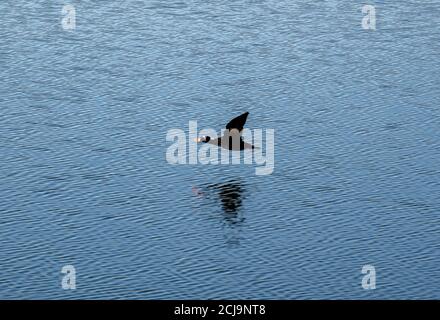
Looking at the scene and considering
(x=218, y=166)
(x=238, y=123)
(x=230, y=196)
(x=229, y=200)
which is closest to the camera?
(x=238, y=123)

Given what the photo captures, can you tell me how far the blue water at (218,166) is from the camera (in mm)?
95750

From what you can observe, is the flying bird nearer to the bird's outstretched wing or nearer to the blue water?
the bird's outstretched wing

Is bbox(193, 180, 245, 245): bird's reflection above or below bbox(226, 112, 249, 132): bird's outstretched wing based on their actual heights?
below

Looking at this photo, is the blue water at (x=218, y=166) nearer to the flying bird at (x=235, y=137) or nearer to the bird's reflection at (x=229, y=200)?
the bird's reflection at (x=229, y=200)

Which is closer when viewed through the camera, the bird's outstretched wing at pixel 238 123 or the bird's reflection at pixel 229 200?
the bird's reflection at pixel 229 200

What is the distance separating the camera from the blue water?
→ 95750mm

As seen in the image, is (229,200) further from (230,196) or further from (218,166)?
(218,166)

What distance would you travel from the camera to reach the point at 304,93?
12850 cm

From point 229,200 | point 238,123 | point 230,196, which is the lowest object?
point 229,200

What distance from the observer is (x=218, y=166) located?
366ft

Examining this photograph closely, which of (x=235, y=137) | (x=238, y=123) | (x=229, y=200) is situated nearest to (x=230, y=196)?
(x=229, y=200)

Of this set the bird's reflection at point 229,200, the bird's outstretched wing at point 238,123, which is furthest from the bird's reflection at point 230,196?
the bird's outstretched wing at point 238,123

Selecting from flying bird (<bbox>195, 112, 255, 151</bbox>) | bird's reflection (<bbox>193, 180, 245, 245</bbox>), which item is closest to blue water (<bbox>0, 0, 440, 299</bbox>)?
bird's reflection (<bbox>193, 180, 245, 245</bbox>)

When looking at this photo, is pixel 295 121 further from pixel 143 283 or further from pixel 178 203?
pixel 143 283
